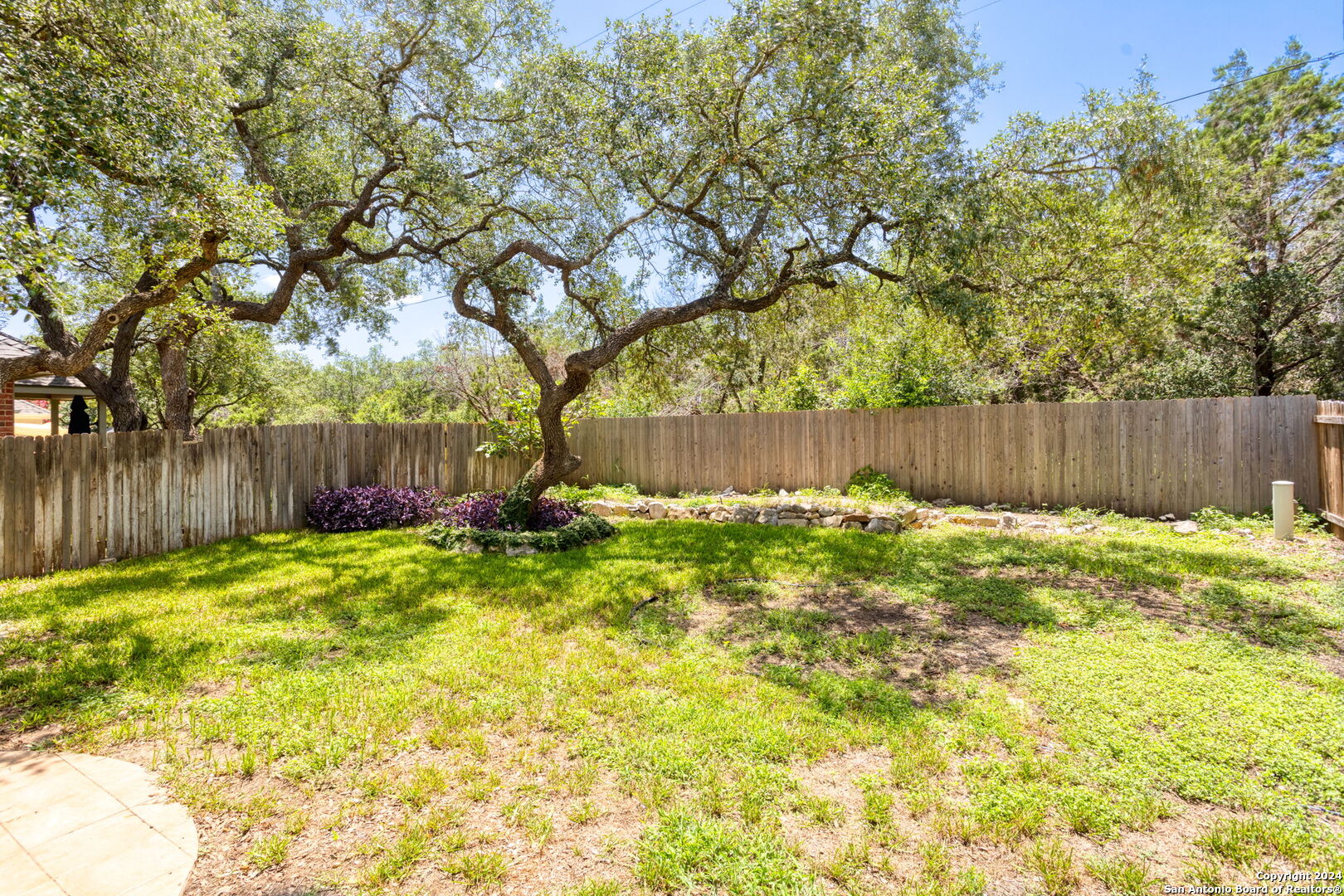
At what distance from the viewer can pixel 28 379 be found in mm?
8500

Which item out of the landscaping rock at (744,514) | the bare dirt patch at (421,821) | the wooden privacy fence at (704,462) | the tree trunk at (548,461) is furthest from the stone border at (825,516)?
the bare dirt patch at (421,821)

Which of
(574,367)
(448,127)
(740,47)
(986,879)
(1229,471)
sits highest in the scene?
(448,127)

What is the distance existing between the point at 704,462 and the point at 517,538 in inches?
176

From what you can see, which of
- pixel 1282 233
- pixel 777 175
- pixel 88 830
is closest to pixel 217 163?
pixel 777 175

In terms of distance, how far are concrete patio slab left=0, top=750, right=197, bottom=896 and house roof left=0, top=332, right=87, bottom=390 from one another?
28.0ft

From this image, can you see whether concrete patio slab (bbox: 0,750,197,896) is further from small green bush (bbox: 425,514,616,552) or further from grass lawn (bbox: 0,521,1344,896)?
small green bush (bbox: 425,514,616,552)

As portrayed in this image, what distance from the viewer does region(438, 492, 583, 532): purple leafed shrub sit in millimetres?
7559

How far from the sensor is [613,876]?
6.61ft

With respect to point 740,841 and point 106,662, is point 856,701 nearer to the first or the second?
point 740,841

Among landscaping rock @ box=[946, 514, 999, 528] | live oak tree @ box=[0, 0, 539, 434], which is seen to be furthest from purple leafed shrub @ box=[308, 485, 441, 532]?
landscaping rock @ box=[946, 514, 999, 528]

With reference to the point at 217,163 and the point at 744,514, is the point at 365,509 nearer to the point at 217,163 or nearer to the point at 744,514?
the point at 217,163

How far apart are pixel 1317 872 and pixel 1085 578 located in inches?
145

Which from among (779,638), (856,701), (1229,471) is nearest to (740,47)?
(779,638)

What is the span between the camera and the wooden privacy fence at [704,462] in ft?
20.1
